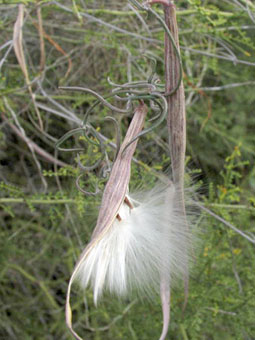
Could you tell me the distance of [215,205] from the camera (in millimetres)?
962

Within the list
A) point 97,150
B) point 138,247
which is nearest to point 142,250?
point 138,247

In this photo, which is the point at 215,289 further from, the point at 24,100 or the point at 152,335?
the point at 24,100

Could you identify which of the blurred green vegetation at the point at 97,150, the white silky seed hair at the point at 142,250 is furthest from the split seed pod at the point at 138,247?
the blurred green vegetation at the point at 97,150

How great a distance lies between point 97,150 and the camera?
35.2 inches

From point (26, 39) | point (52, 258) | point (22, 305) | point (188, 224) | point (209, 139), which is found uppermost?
point (26, 39)

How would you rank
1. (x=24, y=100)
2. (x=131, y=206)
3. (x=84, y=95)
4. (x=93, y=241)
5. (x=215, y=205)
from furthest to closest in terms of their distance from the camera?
(x=24, y=100) < (x=84, y=95) < (x=215, y=205) < (x=131, y=206) < (x=93, y=241)

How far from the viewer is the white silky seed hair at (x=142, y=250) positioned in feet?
1.60

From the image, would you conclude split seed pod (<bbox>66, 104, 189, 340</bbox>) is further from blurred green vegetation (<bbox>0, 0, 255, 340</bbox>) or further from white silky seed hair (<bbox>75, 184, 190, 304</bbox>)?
blurred green vegetation (<bbox>0, 0, 255, 340</bbox>)

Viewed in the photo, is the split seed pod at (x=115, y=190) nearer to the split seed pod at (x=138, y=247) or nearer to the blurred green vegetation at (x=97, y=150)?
the split seed pod at (x=138, y=247)

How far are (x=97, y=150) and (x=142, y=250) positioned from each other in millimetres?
408

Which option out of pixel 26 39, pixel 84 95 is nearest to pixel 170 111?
pixel 84 95

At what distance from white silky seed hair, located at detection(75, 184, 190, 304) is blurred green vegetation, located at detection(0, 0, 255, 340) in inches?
14.5

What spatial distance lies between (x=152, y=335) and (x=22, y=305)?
68 cm

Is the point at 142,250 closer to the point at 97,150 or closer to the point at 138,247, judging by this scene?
the point at 138,247
